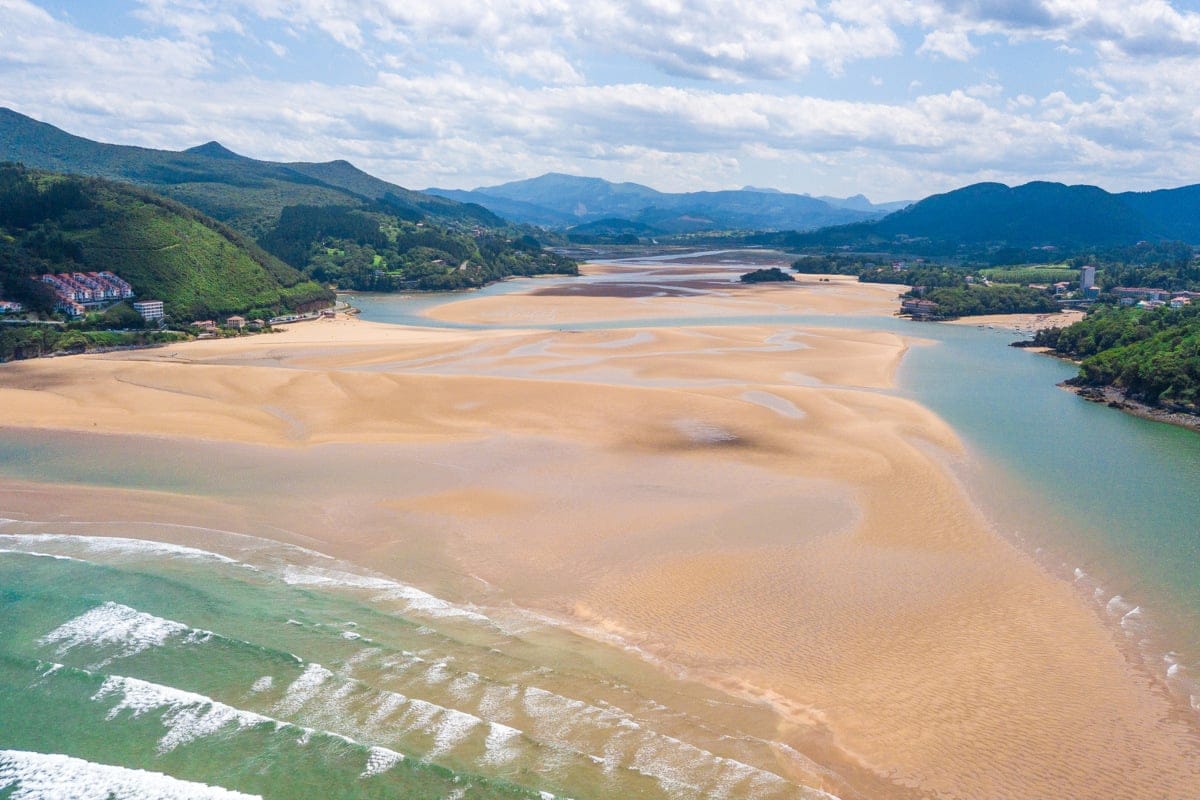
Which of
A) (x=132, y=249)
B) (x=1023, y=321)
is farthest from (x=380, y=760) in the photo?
(x=1023, y=321)

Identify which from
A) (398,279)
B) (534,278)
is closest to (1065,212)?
(534,278)

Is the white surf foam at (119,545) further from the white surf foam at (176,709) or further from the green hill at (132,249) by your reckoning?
the green hill at (132,249)

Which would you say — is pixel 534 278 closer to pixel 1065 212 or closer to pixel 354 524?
pixel 354 524

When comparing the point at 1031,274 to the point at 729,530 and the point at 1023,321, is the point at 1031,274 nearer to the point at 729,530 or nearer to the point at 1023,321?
the point at 1023,321

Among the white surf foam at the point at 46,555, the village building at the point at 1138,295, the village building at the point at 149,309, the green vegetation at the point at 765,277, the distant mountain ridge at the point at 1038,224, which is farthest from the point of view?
the distant mountain ridge at the point at 1038,224

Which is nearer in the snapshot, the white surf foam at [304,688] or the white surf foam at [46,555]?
the white surf foam at [304,688]

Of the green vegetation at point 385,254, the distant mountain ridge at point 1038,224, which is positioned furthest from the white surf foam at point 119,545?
the distant mountain ridge at point 1038,224

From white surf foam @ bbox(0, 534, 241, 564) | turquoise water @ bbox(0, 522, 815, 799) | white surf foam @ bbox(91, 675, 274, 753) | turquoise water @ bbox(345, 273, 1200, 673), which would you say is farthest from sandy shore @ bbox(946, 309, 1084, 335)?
Result: white surf foam @ bbox(91, 675, 274, 753)

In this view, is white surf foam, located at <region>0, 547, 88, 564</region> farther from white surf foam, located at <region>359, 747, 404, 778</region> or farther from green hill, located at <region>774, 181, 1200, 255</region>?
green hill, located at <region>774, 181, 1200, 255</region>
